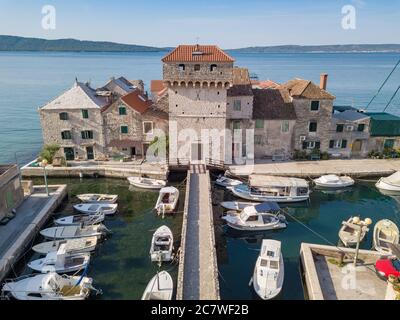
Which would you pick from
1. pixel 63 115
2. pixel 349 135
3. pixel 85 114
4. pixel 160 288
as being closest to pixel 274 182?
pixel 349 135

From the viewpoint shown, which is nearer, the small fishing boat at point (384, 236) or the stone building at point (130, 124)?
the small fishing boat at point (384, 236)

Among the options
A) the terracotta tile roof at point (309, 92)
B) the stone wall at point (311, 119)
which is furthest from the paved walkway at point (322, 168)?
the terracotta tile roof at point (309, 92)

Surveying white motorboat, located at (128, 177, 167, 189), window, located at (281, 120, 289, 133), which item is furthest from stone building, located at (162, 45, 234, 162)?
window, located at (281, 120, 289, 133)

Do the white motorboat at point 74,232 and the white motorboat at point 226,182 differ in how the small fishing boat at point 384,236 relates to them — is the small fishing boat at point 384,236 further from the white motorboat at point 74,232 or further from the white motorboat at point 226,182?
the white motorboat at point 74,232

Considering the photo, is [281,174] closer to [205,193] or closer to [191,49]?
[205,193]

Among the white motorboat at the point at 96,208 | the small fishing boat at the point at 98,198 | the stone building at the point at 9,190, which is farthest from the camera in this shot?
the small fishing boat at the point at 98,198

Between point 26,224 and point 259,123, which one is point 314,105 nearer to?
point 259,123

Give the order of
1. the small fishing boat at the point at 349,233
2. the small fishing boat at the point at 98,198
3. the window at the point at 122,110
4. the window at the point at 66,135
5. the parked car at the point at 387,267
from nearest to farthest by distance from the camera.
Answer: the parked car at the point at 387,267 < the small fishing boat at the point at 349,233 < the small fishing boat at the point at 98,198 < the window at the point at 122,110 < the window at the point at 66,135
